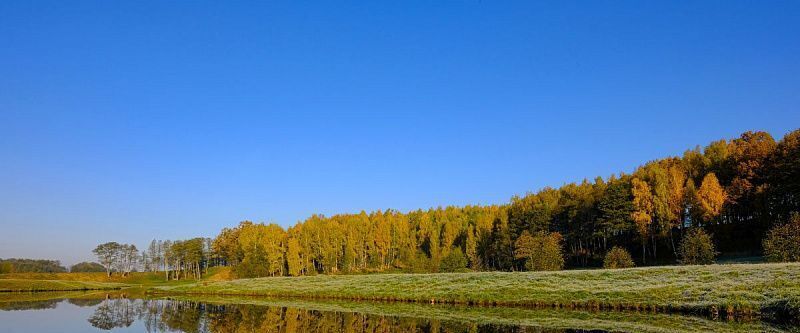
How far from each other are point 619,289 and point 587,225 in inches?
1617

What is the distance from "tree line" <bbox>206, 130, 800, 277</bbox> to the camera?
184 feet

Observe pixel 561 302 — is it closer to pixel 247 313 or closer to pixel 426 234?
pixel 247 313

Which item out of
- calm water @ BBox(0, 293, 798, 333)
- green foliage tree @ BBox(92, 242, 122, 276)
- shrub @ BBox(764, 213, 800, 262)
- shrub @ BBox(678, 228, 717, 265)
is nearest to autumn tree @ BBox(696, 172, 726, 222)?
shrub @ BBox(678, 228, 717, 265)

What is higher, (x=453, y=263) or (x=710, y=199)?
(x=710, y=199)

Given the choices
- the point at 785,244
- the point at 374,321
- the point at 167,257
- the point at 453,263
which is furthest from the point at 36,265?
the point at 785,244

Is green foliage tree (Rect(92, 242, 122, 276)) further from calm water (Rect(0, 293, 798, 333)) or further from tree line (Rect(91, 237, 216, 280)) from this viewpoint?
calm water (Rect(0, 293, 798, 333))

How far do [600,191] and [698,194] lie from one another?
1616cm

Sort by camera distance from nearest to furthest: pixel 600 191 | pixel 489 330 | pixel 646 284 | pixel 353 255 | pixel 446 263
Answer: pixel 489 330, pixel 646 284, pixel 446 263, pixel 600 191, pixel 353 255

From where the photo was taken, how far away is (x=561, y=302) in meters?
33.0

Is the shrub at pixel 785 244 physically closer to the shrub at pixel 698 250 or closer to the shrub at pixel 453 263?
the shrub at pixel 698 250

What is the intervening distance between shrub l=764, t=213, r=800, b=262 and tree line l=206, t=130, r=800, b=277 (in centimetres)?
1037

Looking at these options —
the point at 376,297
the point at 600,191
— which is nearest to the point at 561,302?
the point at 376,297

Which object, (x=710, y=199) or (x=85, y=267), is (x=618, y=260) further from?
(x=85, y=267)

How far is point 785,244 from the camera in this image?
3822 centimetres
